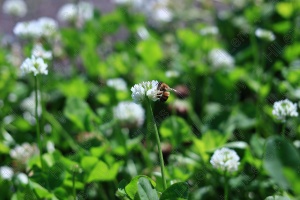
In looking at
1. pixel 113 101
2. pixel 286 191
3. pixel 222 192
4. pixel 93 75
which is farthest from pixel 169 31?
pixel 286 191

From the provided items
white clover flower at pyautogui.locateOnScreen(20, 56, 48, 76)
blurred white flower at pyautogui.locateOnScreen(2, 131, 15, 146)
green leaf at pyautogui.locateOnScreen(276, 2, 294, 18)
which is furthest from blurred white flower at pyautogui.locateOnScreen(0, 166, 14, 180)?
green leaf at pyautogui.locateOnScreen(276, 2, 294, 18)

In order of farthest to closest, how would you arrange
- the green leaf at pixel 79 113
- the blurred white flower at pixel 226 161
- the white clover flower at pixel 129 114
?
the white clover flower at pixel 129 114
the green leaf at pixel 79 113
the blurred white flower at pixel 226 161

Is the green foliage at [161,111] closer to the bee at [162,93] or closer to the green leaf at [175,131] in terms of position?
the green leaf at [175,131]

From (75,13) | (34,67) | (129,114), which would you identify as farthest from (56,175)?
(75,13)

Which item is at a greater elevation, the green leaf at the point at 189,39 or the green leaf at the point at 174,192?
the green leaf at the point at 189,39

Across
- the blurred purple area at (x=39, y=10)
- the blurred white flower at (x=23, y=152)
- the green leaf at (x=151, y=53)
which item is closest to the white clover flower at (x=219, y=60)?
the green leaf at (x=151, y=53)

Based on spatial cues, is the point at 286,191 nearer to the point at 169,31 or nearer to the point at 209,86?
the point at 209,86
